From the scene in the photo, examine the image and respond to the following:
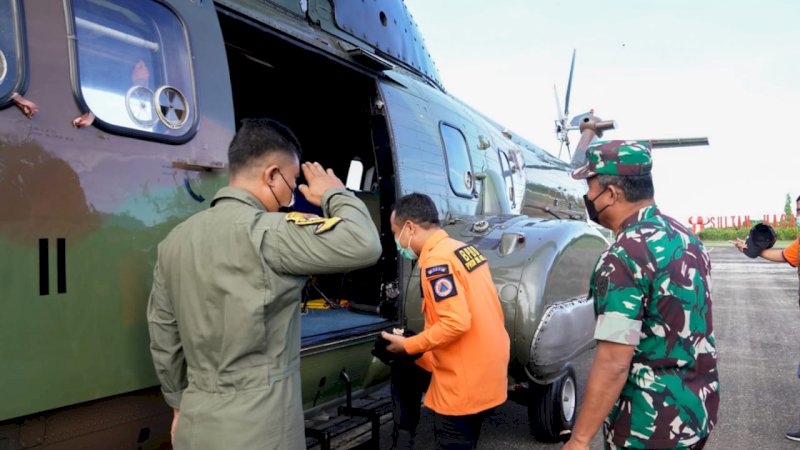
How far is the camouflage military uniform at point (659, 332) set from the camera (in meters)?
1.76

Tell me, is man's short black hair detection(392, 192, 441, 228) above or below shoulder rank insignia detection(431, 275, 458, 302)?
above

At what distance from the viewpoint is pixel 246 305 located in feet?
5.46

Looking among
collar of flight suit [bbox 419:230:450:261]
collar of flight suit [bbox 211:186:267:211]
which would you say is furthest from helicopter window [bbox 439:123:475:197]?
collar of flight suit [bbox 211:186:267:211]

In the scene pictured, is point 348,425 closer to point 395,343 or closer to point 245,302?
point 395,343

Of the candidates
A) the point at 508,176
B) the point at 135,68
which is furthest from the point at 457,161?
the point at 135,68

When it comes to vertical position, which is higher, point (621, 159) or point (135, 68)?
point (135, 68)

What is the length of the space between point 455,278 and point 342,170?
2.55 metres

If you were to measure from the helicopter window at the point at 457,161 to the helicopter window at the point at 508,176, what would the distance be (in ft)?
3.93

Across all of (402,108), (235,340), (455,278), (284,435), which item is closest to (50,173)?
(235,340)

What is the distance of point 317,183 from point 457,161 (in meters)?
2.98

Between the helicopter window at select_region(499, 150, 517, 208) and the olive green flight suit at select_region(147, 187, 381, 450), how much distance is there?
459cm

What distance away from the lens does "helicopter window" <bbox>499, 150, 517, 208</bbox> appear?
20.3 ft

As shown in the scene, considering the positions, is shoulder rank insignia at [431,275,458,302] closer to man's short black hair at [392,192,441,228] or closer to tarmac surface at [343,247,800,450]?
man's short black hair at [392,192,441,228]

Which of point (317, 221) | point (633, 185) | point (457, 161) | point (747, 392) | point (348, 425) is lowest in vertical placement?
point (747, 392)
